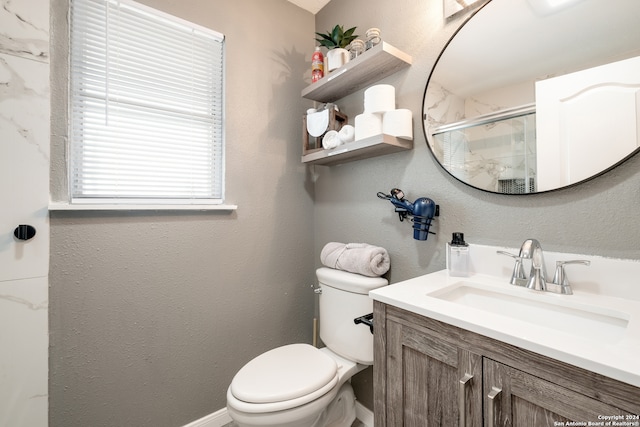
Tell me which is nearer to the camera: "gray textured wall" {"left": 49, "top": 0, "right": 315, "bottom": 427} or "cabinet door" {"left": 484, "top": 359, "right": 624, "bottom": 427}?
"cabinet door" {"left": 484, "top": 359, "right": 624, "bottom": 427}

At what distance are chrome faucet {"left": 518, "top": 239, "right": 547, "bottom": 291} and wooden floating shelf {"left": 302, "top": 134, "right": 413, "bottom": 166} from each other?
2.00 ft

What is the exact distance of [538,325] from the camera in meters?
0.69

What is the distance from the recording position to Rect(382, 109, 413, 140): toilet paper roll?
3.78 ft

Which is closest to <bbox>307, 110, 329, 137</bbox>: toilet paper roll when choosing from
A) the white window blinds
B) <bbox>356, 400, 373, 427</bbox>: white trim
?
the white window blinds

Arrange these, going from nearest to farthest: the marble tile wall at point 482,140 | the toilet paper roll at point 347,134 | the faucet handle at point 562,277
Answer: the faucet handle at point 562,277 → the marble tile wall at point 482,140 → the toilet paper roll at point 347,134

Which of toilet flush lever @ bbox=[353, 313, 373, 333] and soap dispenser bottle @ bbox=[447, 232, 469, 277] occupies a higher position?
soap dispenser bottle @ bbox=[447, 232, 469, 277]

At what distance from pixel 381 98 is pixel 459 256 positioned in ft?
2.42

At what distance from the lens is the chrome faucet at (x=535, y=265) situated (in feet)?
2.60

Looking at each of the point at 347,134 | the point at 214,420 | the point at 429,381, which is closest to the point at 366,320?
the point at 429,381

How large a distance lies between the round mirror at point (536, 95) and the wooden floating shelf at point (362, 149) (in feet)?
0.49

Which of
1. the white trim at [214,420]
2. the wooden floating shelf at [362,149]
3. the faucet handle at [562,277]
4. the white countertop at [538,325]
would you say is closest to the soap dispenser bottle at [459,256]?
the white countertop at [538,325]

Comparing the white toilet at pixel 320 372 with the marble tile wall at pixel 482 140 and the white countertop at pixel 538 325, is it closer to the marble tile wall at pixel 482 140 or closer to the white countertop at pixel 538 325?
the white countertop at pixel 538 325

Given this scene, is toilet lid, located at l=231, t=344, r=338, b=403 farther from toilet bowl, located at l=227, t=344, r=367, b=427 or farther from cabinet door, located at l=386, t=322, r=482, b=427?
cabinet door, located at l=386, t=322, r=482, b=427

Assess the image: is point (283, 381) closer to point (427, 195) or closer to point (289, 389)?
point (289, 389)
